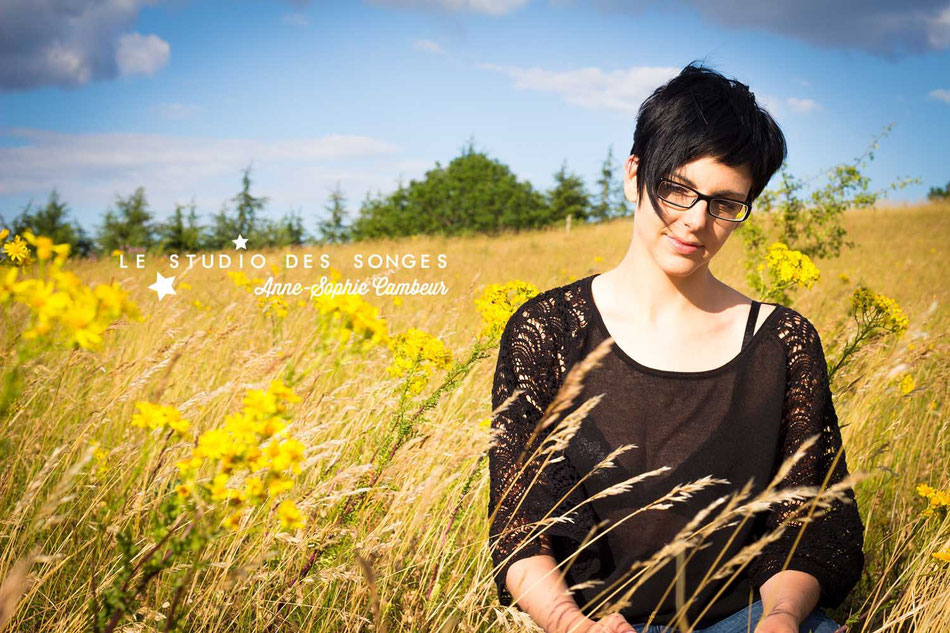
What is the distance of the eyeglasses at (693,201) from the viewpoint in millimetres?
1619

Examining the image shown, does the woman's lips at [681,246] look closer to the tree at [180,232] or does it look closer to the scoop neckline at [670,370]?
the scoop neckline at [670,370]

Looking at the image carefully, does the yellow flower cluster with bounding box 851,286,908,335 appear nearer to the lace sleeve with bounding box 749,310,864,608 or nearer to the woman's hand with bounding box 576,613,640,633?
the lace sleeve with bounding box 749,310,864,608

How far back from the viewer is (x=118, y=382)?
2.18 m

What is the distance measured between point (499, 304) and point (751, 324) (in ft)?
2.60

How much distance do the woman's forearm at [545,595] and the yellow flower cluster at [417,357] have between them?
607mm

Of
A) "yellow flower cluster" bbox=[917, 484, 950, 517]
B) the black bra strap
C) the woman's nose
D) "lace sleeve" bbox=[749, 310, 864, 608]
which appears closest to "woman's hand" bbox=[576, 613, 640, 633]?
"lace sleeve" bbox=[749, 310, 864, 608]

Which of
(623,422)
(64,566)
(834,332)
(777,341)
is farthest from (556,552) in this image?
(834,332)

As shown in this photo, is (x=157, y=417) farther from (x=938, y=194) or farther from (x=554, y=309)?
(x=938, y=194)

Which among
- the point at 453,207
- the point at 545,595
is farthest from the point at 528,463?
the point at 453,207

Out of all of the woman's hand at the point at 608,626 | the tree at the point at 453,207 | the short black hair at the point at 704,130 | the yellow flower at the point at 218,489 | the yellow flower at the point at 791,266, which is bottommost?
the woman's hand at the point at 608,626

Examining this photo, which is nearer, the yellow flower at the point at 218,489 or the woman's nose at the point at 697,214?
the yellow flower at the point at 218,489

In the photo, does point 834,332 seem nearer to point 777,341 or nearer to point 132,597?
point 777,341

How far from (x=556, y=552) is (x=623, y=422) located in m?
0.39

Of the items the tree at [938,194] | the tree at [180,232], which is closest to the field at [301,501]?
the tree at [180,232]
